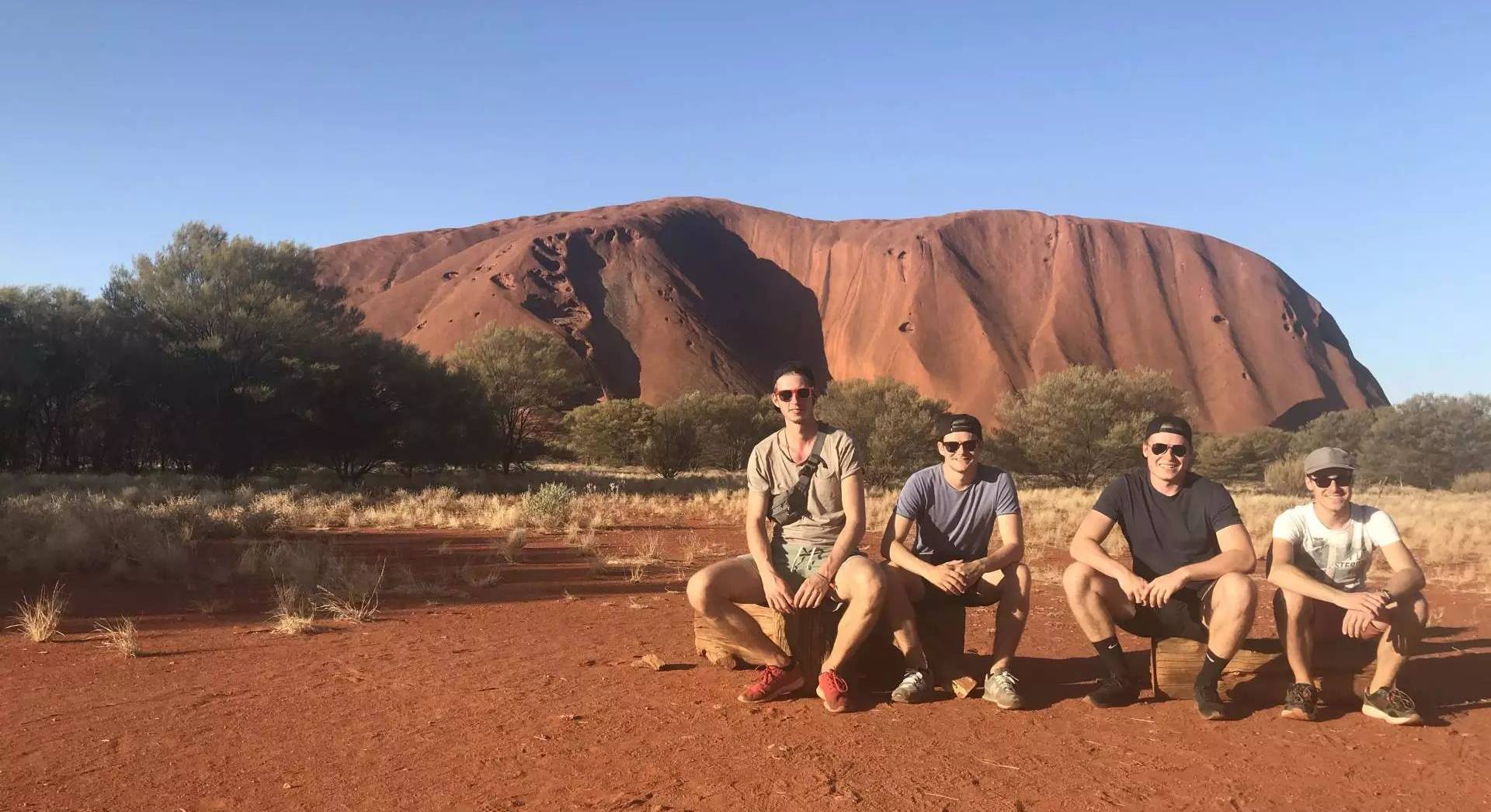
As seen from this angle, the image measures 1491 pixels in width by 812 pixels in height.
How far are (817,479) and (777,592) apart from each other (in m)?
0.65

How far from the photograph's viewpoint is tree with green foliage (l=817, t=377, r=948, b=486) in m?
35.8

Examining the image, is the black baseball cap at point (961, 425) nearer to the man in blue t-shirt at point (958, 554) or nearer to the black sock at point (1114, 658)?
the man in blue t-shirt at point (958, 554)

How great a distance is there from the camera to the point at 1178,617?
457 cm

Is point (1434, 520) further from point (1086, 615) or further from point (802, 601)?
point (802, 601)

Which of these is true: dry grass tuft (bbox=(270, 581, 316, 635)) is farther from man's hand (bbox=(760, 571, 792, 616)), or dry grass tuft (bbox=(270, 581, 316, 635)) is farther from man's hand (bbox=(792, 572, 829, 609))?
man's hand (bbox=(792, 572, 829, 609))

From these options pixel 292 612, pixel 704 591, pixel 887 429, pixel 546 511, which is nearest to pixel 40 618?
pixel 292 612

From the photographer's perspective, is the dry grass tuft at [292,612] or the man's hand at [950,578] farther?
the dry grass tuft at [292,612]

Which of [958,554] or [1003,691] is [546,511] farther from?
[1003,691]

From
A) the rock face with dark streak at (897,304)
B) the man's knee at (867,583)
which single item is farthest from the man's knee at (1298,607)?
the rock face with dark streak at (897,304)

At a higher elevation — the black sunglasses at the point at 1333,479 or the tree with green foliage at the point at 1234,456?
the black sunglasses at the point at 1333,479

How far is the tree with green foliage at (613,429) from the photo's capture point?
42812 mm

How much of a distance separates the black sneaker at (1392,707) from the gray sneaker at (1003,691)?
165 centimetres

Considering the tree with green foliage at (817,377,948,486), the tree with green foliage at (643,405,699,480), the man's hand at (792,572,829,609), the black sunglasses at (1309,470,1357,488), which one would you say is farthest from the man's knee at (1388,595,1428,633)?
the tree with green foliage at (643,405,699,480)

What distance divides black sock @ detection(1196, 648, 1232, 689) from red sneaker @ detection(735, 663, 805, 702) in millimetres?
1989
